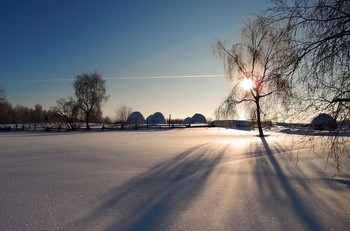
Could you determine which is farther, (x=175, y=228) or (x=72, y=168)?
(x=72, y=168)

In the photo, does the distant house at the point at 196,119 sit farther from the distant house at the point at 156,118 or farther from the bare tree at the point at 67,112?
the bare tree at the point at 67,112

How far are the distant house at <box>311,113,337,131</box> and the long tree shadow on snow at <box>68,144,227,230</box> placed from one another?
2.67 m

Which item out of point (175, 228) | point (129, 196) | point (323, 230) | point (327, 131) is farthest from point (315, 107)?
point (129, 196)

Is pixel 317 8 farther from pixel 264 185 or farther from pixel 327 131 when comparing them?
pixel 264 185

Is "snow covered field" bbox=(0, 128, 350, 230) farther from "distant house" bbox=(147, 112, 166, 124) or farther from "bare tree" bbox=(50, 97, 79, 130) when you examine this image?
"distant house" bbox=(147, 112, 166, 124)

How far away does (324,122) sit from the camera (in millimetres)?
6375

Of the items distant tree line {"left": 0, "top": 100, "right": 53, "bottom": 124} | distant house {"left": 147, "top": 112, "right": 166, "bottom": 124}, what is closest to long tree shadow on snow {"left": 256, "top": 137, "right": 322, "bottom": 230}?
distant house {"left": 147, "top": 112, "right": 166, "bottom": 124}

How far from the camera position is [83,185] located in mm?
7863

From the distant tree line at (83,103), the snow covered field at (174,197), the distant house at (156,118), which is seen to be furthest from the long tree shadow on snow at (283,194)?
the distant house at (156,118)

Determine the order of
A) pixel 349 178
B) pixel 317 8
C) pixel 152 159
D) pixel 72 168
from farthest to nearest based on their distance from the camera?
pixel 152 159 → pixel 72 168 → pixel 349 178 → pixel 317 8

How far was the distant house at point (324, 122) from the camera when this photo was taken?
6223mm

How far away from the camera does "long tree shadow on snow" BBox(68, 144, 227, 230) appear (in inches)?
203

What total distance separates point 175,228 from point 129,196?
2.07m

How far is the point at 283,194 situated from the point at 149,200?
8.96 feet
